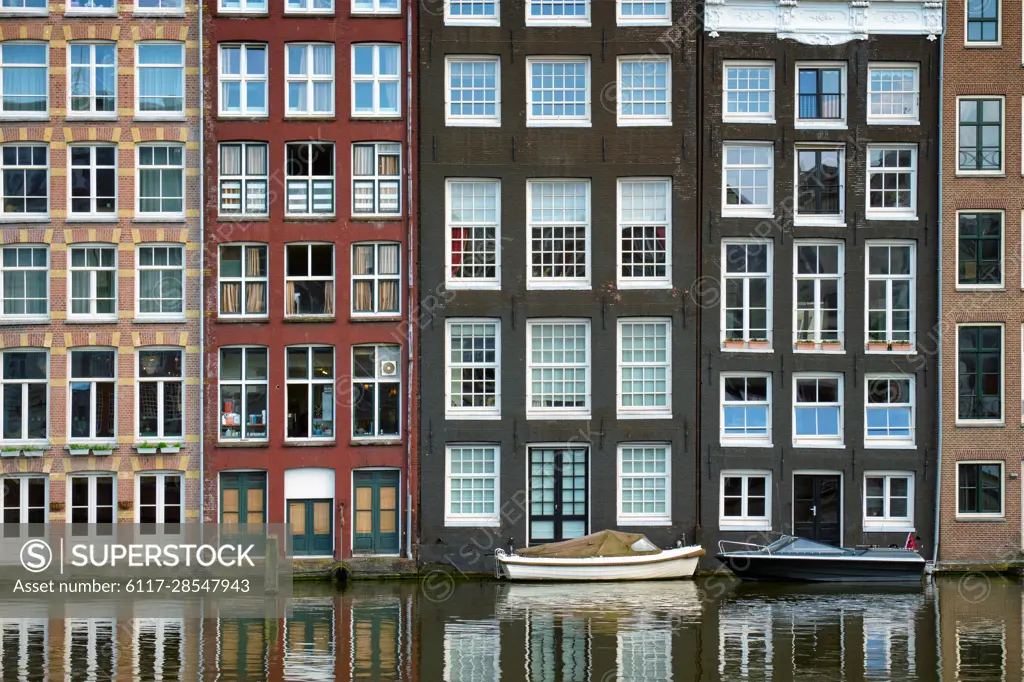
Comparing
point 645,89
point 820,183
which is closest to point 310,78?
point 645,89

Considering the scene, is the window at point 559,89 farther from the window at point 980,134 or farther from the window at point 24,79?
the window at point 24,79

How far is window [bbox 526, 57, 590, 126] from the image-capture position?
41.9 metres

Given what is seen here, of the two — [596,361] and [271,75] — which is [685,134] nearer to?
[596,361]

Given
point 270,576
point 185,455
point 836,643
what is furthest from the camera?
point 185,455

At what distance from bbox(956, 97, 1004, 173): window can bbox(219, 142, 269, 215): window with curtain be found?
65.5ft

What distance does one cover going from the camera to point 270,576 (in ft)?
125

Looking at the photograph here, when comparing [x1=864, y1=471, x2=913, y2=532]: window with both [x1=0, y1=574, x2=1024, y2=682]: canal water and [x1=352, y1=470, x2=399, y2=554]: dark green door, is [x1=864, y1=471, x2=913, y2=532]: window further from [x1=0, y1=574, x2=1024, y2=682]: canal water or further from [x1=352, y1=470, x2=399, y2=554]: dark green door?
[x1=352, y1=470, x2=399, y2=554]: dark green door

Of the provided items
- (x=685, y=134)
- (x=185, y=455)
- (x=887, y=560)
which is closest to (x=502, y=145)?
(x=685, y=134)

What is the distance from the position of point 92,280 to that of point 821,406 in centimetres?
2112

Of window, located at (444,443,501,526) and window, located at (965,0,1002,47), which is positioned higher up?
window, located at (965,0,1002,47)

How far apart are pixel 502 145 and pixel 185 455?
12.5 meters

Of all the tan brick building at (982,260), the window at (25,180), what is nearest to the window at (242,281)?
the window at (25,180)

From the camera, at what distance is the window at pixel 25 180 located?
41.6 m

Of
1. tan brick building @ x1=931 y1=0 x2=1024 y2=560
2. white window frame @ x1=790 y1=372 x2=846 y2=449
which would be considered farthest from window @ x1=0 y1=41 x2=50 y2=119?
tan brick building @ x1=931 y1=0 x2=1024 y2=560
